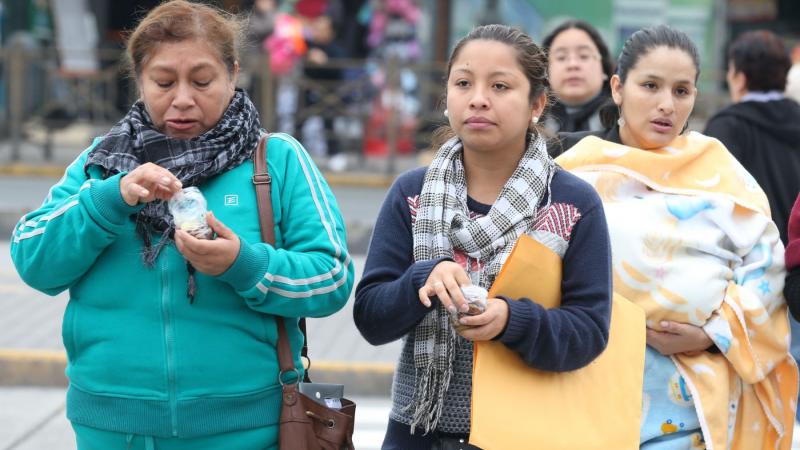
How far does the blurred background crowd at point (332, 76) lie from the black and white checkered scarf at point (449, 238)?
10157mm

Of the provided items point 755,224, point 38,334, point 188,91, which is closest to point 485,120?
point 188,91

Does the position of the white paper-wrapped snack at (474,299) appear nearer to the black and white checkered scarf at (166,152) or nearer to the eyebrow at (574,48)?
the black and white checkered scarf at (166,152)

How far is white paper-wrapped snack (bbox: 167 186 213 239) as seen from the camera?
2.78 m

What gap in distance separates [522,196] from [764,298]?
2.98ft

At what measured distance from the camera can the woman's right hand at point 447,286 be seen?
8.94 feet

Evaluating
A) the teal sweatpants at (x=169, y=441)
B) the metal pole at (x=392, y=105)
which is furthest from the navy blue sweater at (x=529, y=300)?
the metal pole at (x=392, y=105)

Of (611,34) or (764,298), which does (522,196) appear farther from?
(611,34)

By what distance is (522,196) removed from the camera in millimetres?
2980

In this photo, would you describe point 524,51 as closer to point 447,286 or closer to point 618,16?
point 447,286

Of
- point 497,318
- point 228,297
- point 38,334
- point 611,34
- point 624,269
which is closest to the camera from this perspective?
point 497,318

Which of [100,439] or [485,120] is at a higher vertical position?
[485,120]

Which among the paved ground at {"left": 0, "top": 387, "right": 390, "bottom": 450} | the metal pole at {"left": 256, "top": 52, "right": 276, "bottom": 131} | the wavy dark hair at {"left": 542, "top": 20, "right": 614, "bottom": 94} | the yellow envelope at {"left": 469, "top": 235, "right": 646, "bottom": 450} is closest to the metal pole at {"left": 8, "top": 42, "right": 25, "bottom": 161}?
the metal pole at {"left": 256, "top": 52, "right": 276, "bottom": 131}

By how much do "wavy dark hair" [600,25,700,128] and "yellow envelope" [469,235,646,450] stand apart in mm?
927

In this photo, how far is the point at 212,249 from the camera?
2750mm
